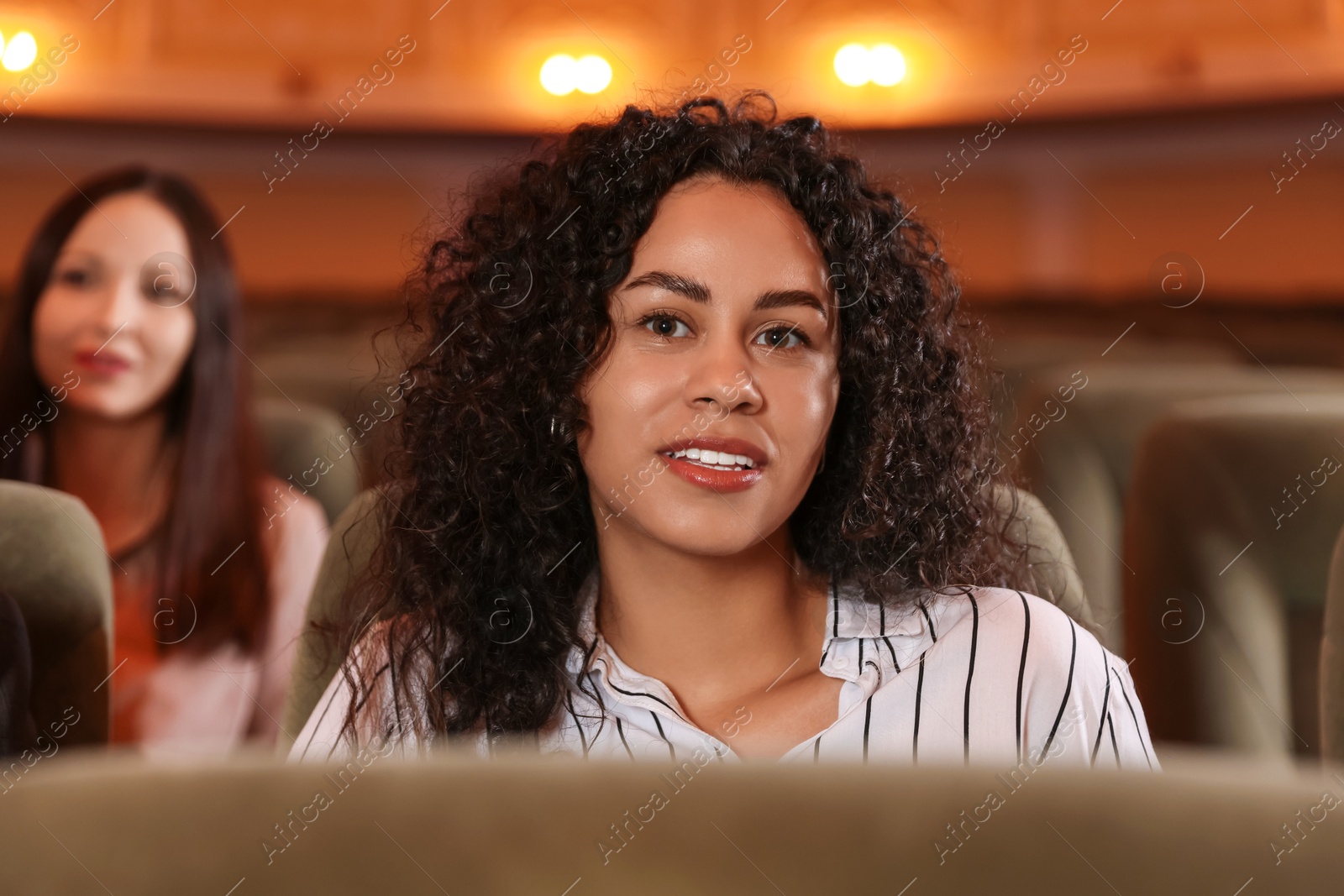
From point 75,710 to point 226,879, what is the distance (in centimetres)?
86

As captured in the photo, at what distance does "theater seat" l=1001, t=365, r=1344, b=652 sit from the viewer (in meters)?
1.45

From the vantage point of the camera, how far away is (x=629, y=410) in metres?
0.98

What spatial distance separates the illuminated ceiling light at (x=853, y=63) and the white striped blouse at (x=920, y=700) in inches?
130

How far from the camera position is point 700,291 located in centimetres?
96

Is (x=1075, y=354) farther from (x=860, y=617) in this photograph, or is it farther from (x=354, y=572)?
(x=354, y=572)

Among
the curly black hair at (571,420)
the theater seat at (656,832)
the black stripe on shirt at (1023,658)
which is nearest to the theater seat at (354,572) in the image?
the curly black hair at (571,420)

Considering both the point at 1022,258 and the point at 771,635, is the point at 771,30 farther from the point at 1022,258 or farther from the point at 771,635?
the point at 771,635

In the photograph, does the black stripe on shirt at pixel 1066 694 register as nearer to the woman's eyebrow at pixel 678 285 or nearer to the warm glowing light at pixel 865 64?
the woman's eyebrow at pixel 678 285

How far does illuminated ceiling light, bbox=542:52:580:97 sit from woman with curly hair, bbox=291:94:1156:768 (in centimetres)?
310

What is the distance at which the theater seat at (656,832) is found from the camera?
23cm

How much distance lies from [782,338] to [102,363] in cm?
113

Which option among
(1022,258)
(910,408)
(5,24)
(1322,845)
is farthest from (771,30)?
(1322,845)

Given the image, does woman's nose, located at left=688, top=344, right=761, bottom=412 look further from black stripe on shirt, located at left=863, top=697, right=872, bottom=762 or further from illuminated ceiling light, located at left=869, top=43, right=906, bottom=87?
illuminated ceiling light, located at left=869, top=43, right=906, bottom=87

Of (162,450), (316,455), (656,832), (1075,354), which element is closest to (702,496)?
(656,832)
